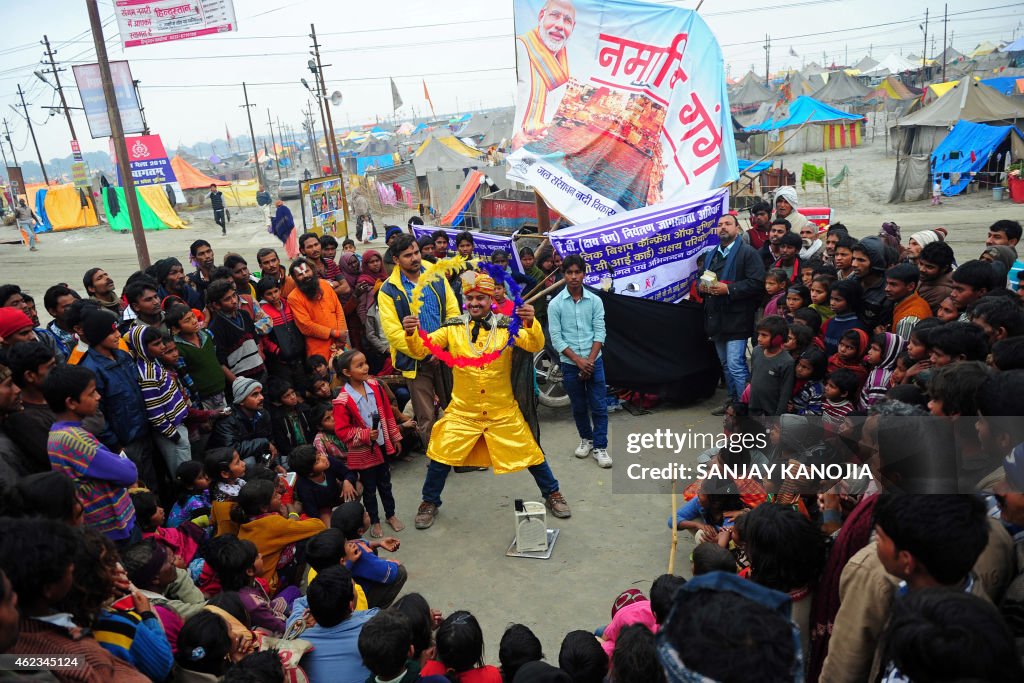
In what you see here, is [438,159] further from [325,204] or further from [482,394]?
[482,394]

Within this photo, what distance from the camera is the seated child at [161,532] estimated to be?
12.4 ft

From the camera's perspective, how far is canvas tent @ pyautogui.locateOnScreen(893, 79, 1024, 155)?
21.6 m

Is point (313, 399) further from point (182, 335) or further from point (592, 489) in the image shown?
point (592, 489)

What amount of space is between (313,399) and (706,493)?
339 cm

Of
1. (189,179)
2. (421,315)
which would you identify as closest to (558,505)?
(421,315)

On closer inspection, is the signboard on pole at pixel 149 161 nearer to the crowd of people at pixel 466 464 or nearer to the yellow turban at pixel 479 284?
the crowd of people at pixel 466 464

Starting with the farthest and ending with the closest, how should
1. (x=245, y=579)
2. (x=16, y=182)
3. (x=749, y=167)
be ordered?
(x=16, y=182) → (x=749, y=167) → (x=245, y=579)

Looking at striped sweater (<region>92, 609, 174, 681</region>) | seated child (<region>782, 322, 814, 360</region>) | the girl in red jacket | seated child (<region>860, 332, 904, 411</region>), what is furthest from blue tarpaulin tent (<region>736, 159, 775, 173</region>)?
striped sweater (<region>92, 609, 174, 681</region>)

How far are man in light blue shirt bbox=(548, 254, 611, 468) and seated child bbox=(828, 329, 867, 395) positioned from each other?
198 centimetres

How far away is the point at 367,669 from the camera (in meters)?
2.84

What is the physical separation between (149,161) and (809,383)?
68.9ft

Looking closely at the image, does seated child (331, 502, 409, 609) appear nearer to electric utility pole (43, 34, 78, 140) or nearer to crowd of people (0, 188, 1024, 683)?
crowd of people (0, 188, 1024, 683)

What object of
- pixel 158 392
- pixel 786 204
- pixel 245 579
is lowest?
pixel 245 579

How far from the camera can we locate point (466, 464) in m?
5.11
